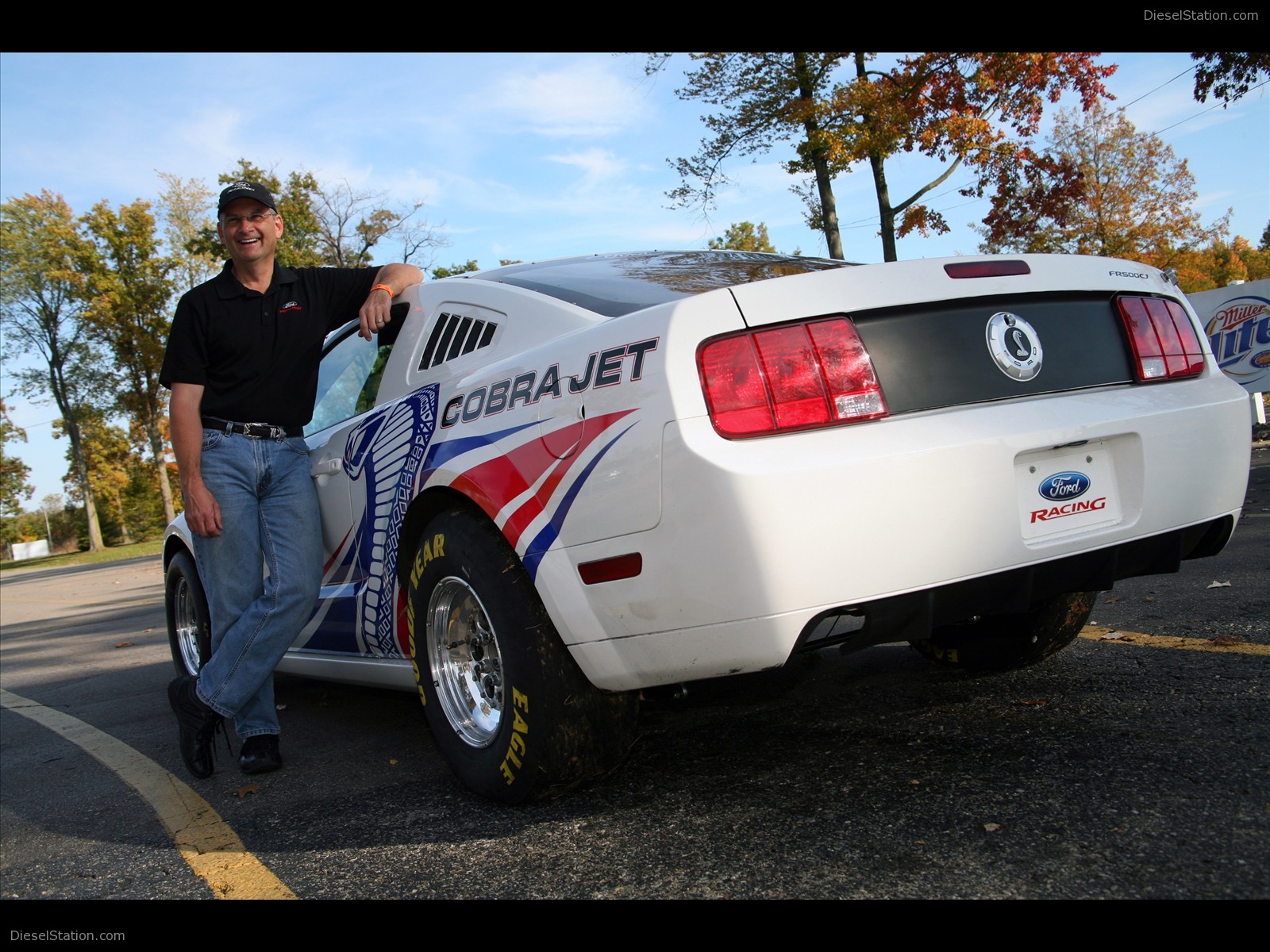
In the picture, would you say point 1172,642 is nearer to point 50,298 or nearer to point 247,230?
point 247,230

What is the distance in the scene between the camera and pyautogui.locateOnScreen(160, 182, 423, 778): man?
11.4 feet

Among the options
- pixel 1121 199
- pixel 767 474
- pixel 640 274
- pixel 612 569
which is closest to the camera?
pixel 767 474

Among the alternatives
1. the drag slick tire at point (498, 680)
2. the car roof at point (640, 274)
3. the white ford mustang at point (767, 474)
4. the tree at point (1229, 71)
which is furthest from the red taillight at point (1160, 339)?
the tree at point (1229, 71)

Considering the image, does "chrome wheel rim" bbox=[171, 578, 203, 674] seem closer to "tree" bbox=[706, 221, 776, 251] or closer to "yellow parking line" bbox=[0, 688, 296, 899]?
"yellow parking line" bbox=[0, 688, 296, 899]

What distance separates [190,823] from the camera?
300 centimetres

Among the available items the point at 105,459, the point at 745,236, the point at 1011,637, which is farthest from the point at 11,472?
the point at 1011,637

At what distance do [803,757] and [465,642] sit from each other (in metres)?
1.03

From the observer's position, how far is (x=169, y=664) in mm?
6262

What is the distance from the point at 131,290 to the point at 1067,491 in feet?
123

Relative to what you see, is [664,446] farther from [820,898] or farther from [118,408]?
[118,408]

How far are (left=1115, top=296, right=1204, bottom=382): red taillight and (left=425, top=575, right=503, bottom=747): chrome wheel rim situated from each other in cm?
191

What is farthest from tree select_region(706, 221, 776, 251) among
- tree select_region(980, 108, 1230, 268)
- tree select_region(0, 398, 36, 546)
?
tree select_region(0, 398, 36, 546)

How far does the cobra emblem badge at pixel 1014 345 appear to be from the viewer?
2.37 m
